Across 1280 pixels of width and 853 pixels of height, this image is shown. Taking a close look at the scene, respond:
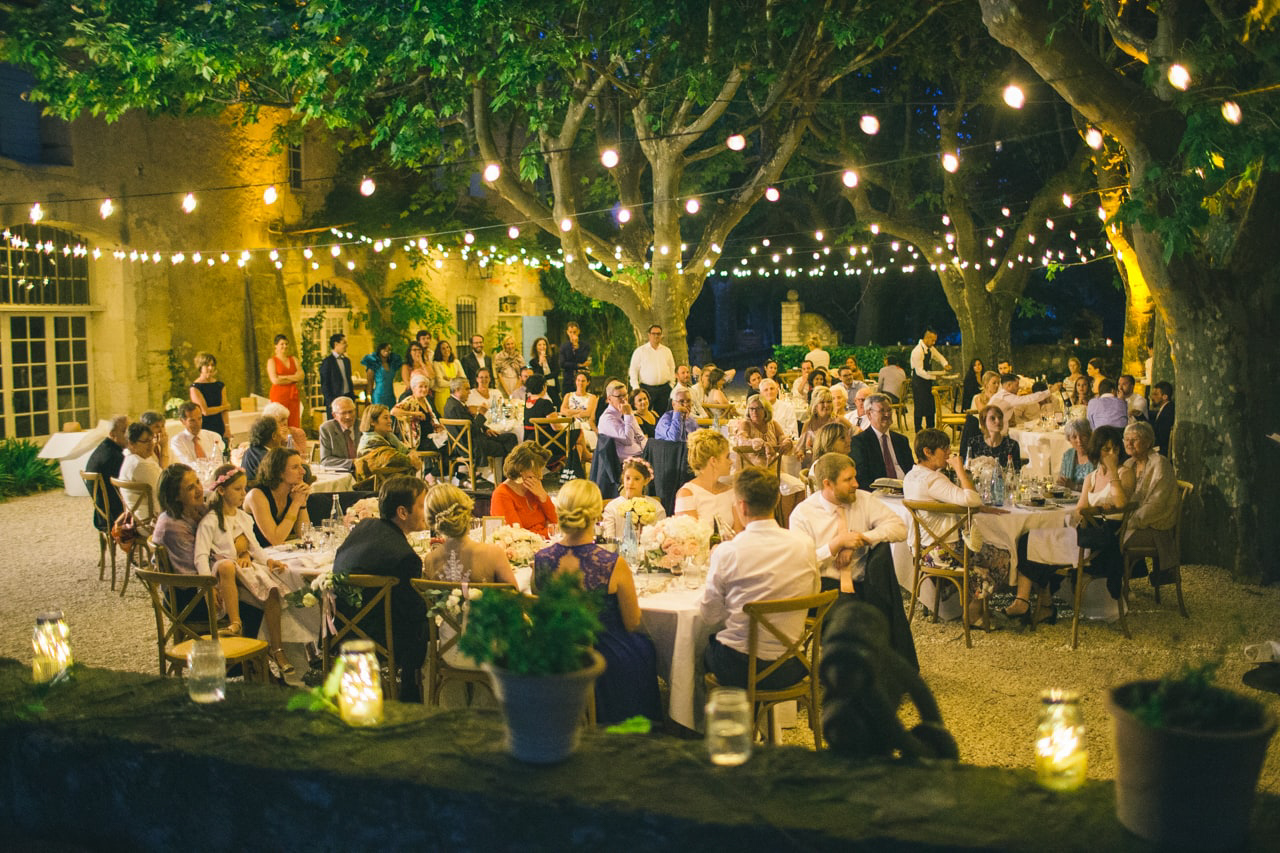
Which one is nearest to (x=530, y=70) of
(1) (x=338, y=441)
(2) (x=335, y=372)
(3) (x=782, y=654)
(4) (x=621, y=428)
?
(4) (x=621, y=428)

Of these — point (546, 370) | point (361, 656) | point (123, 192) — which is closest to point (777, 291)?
point (546, 370)

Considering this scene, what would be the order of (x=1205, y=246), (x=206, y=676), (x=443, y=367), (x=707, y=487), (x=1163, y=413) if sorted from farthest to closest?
1. (x=443, y=367)
2. (x=1163, y=413)
3. (x=1205, y=246)
4. (x=707, y=487)
5. (x=206, y=676)

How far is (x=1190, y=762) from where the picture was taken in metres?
2.00

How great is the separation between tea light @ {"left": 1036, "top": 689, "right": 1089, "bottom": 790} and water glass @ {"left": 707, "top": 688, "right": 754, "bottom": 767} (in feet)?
1.98

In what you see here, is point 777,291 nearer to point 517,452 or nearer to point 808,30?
point 808,30

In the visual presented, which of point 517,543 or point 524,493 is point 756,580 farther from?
point 524,493

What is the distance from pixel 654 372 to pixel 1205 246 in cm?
615

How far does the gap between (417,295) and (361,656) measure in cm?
1710

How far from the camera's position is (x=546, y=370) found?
1573cm

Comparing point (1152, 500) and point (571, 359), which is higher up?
point (571, 359)

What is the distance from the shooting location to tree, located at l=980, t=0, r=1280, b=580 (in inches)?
295

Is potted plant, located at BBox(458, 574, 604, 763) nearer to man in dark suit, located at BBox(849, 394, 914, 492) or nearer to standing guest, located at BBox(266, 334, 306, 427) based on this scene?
man in dark suit, located at BBox(849, 394, 914, 492)

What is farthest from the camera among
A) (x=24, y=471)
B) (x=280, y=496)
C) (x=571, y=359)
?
(x=571, y=359)

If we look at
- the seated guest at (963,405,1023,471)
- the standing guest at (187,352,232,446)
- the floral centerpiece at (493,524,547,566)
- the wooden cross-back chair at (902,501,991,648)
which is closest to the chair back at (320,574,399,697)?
the floral centerpiece at (493,524,547,566)
